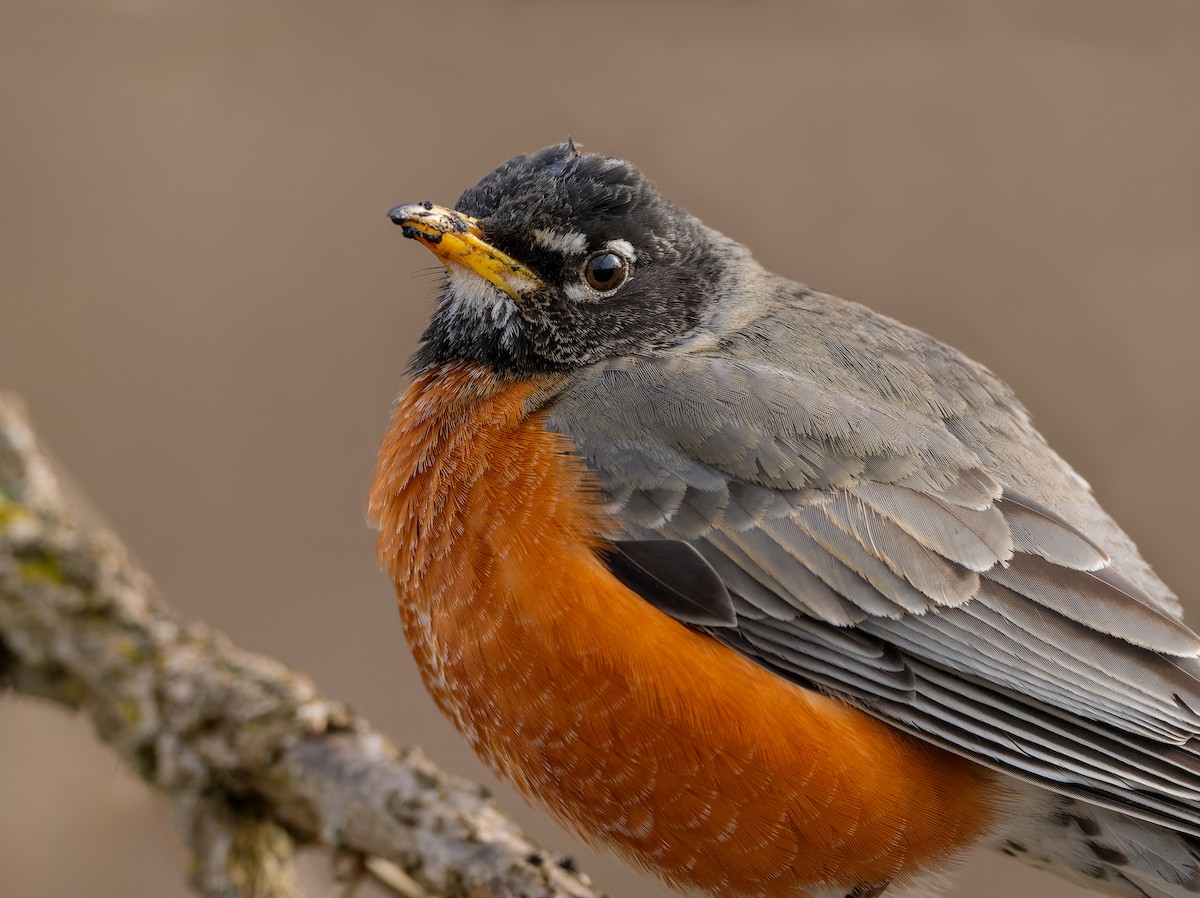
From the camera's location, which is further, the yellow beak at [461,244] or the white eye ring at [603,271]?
the white eye ring at [603,271]

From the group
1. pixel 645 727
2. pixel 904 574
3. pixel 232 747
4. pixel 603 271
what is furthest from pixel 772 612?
pixel 232 747

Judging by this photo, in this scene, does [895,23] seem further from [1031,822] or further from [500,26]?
[1031,822]

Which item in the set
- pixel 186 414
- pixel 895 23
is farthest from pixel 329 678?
pixel 895 23

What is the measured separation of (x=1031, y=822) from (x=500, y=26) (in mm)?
4991

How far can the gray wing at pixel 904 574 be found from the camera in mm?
3412

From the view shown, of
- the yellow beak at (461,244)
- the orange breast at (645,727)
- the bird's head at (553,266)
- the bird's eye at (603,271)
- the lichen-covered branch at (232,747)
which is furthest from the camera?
the bird's eye at (603,271)

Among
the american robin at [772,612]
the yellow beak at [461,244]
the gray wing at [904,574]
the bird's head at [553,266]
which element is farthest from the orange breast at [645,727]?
the yellow beak at [461,244]

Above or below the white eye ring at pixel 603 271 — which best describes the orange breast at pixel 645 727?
below

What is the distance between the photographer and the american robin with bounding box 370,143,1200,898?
3375 millimetres

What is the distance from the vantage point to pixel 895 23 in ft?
21.5

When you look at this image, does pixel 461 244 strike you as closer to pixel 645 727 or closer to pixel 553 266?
pixel 553 266

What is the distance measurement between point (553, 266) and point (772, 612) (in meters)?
1.34

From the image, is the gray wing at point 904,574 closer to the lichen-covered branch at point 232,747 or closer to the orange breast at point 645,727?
the orange breast at point 645,727

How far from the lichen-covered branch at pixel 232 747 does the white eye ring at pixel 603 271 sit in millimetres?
1579
